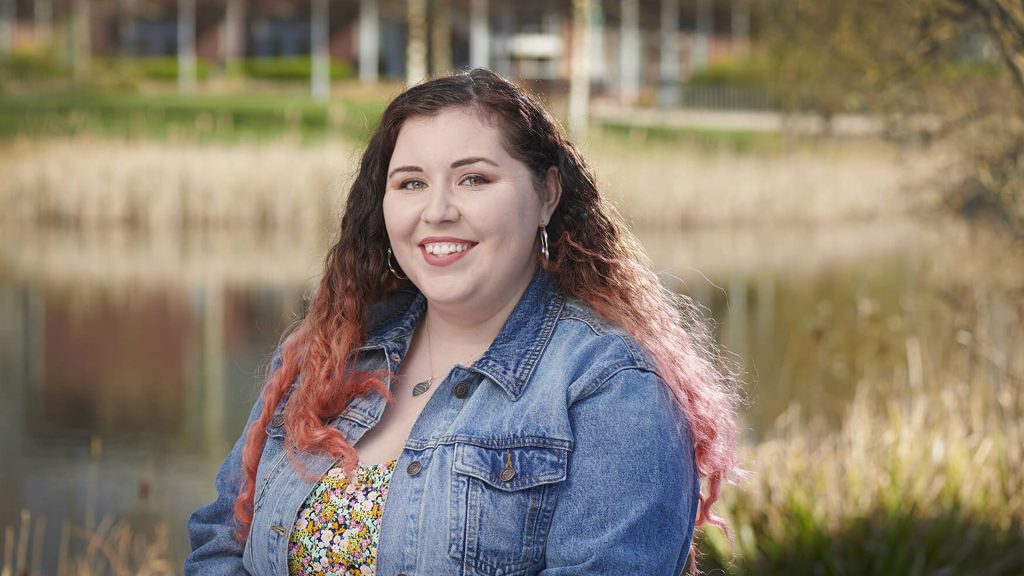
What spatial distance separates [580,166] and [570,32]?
1451 inches

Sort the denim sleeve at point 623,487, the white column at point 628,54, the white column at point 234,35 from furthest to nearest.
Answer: the white column at point 234,35 → the white column at point 628,54 → the denim sleeve at point 623,487

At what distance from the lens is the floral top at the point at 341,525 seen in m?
2.14

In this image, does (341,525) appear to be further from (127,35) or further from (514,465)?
(127,35)

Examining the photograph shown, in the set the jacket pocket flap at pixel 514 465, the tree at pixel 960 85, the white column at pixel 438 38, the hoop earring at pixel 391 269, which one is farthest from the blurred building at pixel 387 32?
the jacket pocket flap at pixel 514 465

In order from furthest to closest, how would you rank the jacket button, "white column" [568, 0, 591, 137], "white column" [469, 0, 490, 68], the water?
"white column" [469, 0, 490, 68]
"white column" [568, 0, 591, 137]
the water
the jacket button

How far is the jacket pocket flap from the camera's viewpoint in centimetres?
201

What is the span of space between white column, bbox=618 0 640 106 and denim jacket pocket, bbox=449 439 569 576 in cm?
3462

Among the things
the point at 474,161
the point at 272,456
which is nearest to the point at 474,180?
the point at 474,161

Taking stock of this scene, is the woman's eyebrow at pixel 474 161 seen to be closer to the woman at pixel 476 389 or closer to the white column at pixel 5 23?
the woman at pixel 476 389

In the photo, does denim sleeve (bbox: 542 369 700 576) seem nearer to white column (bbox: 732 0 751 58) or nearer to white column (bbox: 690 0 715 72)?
white column (bbox: 732 0 751 58)

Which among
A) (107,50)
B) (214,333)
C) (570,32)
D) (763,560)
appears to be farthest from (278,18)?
(763,560)

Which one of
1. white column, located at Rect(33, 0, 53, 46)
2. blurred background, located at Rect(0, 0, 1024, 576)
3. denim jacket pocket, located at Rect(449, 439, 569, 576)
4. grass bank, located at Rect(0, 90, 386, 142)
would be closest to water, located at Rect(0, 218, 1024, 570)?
blurred background, located at Rect(0, 0, 1024, 576)

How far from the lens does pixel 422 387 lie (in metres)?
2.29

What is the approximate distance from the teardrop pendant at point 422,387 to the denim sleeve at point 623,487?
0.34 m
